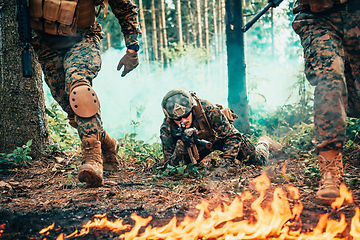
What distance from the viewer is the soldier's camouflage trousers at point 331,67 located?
1.99m

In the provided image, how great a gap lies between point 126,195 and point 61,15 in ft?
5.37

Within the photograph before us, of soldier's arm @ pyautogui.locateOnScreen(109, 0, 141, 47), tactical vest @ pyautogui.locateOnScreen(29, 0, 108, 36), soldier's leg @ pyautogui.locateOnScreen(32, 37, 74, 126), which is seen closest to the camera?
tactical vest @ pyautogui.locateOnScreen(29, 0, 108, 36)

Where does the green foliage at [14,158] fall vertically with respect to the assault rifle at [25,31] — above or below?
below

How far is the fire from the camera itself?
1.47 metres

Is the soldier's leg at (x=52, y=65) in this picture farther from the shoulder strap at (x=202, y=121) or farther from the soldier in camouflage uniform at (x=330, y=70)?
the soldier in camouflage uniform at (x=330, y=70)

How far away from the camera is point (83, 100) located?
245cm

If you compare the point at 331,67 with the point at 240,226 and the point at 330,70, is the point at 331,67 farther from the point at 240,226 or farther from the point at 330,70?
the point at 240,226

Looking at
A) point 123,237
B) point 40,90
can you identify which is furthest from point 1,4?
point 123,237

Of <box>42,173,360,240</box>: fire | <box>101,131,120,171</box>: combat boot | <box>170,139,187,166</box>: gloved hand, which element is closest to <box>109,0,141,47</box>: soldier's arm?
<box>101,131,120,171</box>: combat boot

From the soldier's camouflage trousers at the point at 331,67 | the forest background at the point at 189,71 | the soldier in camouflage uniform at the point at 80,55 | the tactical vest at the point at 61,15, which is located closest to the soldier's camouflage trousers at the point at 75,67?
the soldier in camouflage uniform at the point at 80,55

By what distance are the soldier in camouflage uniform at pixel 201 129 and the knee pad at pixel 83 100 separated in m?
0.84

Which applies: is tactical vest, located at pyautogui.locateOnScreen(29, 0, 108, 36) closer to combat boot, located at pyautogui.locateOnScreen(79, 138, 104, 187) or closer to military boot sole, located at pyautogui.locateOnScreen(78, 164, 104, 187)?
combat boot, located at pyautogui.locateOnScreen(79, 138, 104, 187)

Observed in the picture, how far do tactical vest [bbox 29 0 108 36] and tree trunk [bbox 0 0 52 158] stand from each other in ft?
2.90

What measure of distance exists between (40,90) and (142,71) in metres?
12.2
